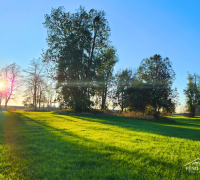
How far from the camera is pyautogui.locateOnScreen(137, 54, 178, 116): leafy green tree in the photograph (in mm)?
32250

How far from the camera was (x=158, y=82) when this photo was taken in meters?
32.8

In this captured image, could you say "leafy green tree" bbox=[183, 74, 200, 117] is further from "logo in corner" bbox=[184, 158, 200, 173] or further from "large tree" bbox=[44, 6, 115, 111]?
"logo in corner" bbox=[184, 158, 200, 173]

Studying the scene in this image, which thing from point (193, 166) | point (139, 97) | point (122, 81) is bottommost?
point (193, 166)

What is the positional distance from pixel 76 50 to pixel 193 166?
30.0m

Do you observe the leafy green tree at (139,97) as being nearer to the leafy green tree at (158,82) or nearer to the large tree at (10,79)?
the leafy green tree at (158,82)

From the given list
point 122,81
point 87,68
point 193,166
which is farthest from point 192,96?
point 193,166

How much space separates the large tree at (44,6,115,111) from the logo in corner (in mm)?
26794

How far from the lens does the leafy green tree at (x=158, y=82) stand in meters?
32.2

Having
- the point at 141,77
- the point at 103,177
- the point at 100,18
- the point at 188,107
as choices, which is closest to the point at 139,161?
the point at 103,177

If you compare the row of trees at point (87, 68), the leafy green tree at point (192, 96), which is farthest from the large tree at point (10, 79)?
the leafy green tree at point (192, 96)

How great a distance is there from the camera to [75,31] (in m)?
34.1

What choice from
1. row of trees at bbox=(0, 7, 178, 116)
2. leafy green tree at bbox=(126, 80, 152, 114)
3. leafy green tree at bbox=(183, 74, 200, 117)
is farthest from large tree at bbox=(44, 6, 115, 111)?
leafy green tree at bbox=(183, 74, 200, 117)

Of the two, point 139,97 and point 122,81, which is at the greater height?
point 122,81

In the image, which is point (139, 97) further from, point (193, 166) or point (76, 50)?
point (193, 166)
